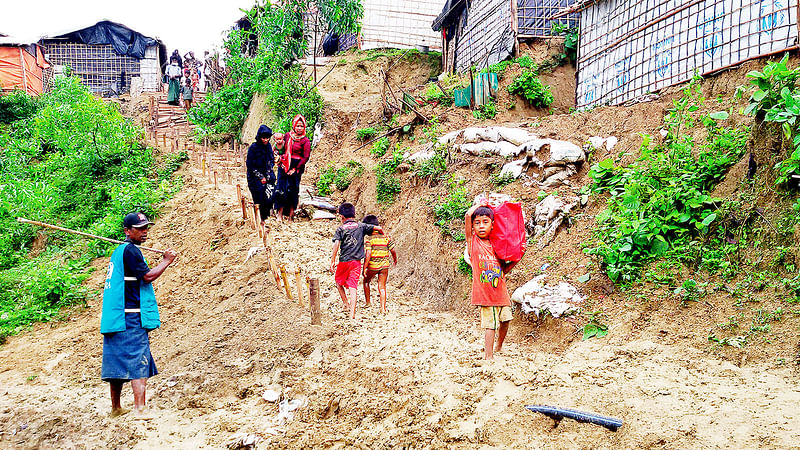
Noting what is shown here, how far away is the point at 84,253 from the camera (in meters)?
11.8

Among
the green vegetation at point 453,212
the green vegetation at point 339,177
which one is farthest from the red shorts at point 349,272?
the green vegetation at point 339,177

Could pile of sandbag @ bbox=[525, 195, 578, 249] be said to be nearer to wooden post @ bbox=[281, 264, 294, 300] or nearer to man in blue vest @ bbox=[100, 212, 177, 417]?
wooden post @ bbox=[281, 264, 294, 300]

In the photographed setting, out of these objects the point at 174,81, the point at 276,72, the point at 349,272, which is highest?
the point at 174,81

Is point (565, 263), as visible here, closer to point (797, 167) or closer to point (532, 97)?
point (797, 167)

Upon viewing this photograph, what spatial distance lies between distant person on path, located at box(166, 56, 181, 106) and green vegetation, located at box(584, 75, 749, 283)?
19495 mm

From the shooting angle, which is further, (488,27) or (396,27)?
(396,27)

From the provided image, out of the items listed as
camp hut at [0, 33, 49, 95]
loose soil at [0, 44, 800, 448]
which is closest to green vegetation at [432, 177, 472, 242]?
loose soil at [0, 44, 800, 448]

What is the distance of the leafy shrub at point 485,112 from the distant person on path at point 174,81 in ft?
47.6

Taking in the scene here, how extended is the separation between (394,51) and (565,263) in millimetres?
14823

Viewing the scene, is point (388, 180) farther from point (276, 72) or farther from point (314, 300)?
point (276, 72)

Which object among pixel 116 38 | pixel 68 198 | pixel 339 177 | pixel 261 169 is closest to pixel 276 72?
pixel 339 177

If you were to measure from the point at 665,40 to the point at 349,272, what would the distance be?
6812mm

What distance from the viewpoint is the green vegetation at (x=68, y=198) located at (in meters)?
9.74

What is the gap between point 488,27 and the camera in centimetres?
1609
